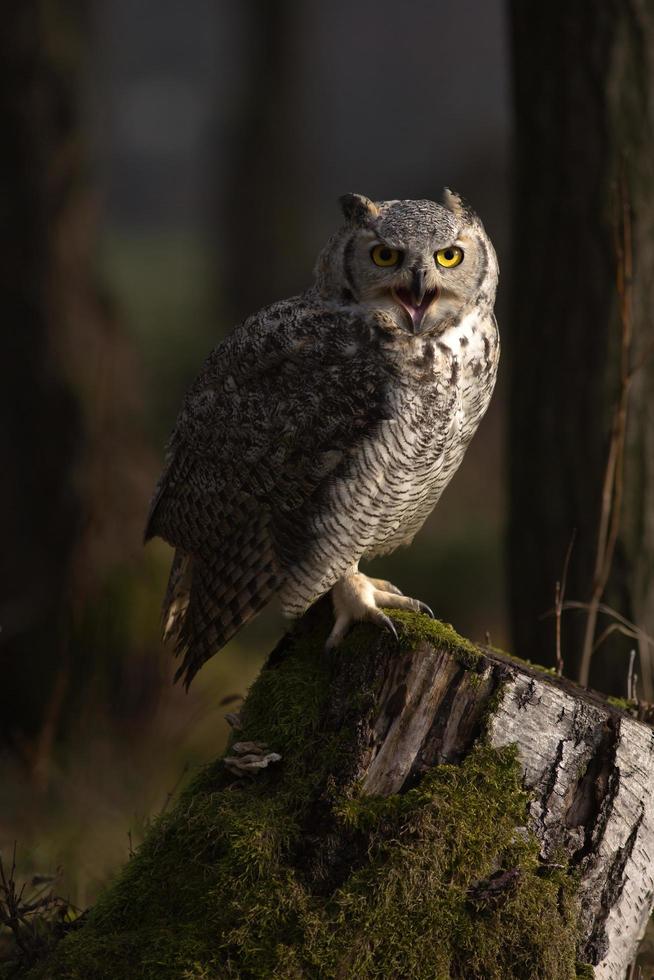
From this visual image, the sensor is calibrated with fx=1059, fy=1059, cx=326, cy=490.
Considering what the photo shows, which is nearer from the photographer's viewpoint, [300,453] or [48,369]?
[300,453]

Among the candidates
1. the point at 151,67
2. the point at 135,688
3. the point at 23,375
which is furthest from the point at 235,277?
the point at 151,67

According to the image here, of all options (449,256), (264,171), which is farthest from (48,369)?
(264,171)

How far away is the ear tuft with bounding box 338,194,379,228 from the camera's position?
7.80ft

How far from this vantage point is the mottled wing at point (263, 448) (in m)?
2.39

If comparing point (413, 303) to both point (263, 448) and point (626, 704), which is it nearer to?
point (263, 448)

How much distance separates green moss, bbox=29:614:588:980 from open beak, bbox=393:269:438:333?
0.69 meters

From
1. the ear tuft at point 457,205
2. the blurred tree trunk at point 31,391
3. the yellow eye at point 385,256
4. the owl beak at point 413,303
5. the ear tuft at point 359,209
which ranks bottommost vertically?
the blurred tree trunk at point 31,391

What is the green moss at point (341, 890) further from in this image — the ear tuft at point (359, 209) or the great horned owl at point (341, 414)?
the ear tuft at point (359, 209)

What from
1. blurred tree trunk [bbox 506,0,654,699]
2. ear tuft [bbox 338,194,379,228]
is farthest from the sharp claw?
blurred tree trunk [bbox 506,0,654,699]

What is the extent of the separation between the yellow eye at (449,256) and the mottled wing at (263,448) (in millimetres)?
224

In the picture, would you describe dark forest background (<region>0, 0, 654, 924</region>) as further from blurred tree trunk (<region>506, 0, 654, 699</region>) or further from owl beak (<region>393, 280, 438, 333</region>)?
owl beak (<region>393, 280, 438, 333</region>)

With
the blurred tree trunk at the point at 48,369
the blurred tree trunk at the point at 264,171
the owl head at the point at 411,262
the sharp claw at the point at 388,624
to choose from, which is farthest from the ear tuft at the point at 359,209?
the blurred tree trunk at the point at 264,171

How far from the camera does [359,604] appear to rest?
7.93 ft

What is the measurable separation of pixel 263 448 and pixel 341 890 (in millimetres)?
997
